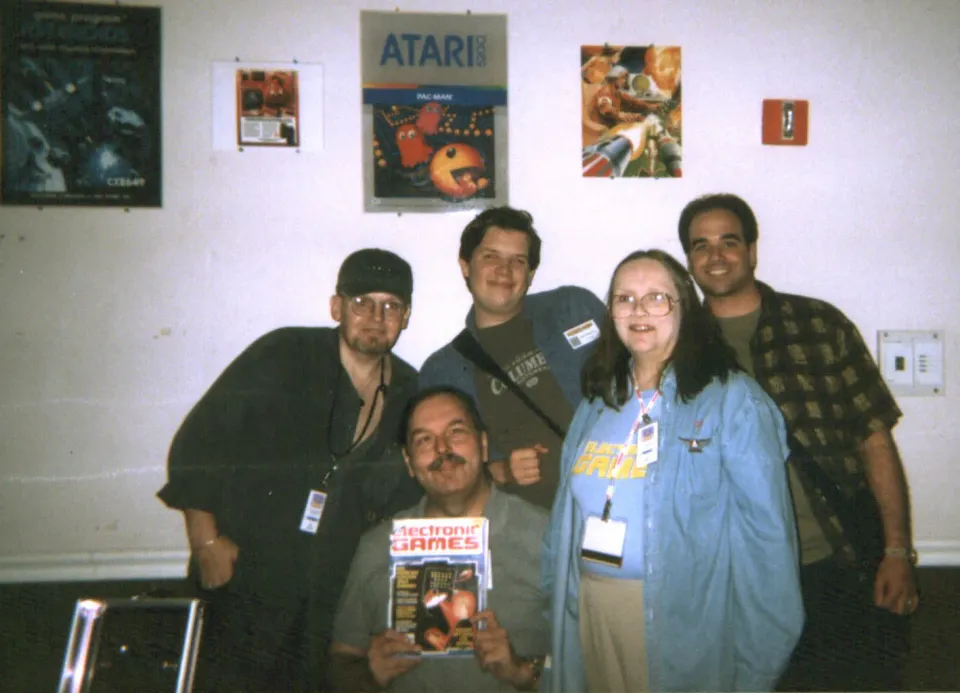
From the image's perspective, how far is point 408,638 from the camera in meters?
1.74

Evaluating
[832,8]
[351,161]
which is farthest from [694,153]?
[351,161]

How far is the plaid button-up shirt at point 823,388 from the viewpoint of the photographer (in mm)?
1896

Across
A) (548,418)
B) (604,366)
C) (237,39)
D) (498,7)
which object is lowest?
(548,418)

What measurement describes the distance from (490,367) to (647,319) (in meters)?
0.61

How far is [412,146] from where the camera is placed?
6.57ft

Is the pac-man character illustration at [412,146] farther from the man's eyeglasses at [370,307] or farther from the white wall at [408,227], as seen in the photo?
the man's eyeglasses at [370,307]

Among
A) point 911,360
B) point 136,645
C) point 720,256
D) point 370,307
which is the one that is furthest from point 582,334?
point 136,645

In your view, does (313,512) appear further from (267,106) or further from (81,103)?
(81,103)

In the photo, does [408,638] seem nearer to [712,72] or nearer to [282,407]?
[282,407]

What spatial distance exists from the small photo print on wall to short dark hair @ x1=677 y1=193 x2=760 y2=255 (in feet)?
4.61

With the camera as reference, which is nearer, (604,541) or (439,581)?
(604,541)

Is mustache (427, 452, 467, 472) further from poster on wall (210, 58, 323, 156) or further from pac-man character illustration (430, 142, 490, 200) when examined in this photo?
poster on wall (210, 58, 323, 156)

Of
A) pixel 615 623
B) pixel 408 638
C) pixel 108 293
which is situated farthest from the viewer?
pixel 108 293

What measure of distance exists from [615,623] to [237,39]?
2.18 metres
